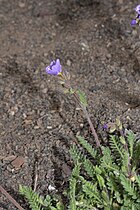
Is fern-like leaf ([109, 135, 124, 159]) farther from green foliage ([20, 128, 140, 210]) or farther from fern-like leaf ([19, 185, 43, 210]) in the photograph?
fern-like leaf ([19, 185, 43, 210])

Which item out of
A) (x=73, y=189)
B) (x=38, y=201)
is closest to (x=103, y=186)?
(x=73, y=189)

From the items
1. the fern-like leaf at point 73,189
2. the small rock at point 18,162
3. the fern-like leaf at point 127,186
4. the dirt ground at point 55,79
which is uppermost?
the fern-like leaf at point 127,186

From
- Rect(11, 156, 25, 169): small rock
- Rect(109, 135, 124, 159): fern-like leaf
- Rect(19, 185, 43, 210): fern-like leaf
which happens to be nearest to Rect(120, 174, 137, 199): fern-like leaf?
Rect(109, 135, 124, 159): fern-like leaf

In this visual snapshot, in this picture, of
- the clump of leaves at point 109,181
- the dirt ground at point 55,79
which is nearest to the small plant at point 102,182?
the clump of leaves at point 109,181

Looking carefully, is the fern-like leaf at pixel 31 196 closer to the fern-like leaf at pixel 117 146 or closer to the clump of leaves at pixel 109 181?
the clump of leaves at pixel 109 181

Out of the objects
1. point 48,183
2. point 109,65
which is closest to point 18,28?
point 109,65
